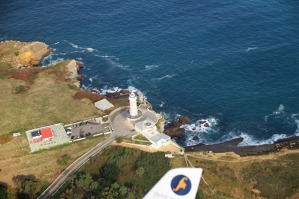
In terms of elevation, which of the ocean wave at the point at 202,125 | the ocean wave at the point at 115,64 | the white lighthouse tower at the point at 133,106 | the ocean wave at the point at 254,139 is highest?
the white lighthouse tower at the point at 133,106

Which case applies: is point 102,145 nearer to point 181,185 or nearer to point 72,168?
point 72,168

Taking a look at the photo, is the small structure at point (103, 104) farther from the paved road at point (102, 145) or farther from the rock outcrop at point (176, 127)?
the rock outcrop at point (176, 127)

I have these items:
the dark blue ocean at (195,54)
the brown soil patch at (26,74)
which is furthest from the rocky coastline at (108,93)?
the brown soil patch at (26,74)

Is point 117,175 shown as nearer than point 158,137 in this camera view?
Yes

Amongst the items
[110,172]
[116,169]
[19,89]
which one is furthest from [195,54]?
[110,172]

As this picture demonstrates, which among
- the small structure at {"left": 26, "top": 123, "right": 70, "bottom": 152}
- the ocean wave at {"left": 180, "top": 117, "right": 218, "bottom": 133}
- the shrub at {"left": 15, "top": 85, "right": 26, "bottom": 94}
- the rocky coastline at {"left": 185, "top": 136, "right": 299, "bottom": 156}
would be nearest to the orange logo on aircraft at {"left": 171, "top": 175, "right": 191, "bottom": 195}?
the rocky coastline at {"left": 185, "top": 136, "right": 299, "bottom": 156}

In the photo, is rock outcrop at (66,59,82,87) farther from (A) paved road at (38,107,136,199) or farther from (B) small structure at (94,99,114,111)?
(A) paved road at (38,107,136,199)

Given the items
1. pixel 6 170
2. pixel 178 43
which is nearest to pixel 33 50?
pixel 178 43

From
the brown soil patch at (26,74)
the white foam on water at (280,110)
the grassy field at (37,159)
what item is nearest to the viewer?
the grassy field at (37,159)
